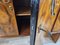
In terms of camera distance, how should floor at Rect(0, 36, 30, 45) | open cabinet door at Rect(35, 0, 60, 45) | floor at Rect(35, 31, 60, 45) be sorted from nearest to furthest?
Answer: open cabinet door at Rect(35, 0, 60, 45) < floor at Rect(35, 31, 60, 45) < floor at Rect(0, 36, 30, 45)

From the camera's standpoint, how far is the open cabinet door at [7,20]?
1396 millimetres

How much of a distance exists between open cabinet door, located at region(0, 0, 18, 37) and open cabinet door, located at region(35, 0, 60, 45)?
0.42m

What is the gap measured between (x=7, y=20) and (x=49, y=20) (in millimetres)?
657

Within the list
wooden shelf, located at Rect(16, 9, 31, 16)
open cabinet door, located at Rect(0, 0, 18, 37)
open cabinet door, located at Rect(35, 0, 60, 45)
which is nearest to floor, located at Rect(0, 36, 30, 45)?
open cabinet door, located at Rect(0, 0, 18, 37)

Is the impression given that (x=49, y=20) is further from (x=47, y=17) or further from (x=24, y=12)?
(x=24, y=12)

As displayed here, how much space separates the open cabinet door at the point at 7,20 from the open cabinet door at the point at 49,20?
1.38 ft

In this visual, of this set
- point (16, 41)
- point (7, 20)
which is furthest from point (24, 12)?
point (16, 41)

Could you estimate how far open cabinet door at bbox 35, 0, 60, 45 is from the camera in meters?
1.03

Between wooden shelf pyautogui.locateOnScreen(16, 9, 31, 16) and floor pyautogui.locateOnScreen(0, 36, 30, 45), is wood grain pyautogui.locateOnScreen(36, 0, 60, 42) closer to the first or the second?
wooden shelf pyautogui.locateOnScreen(16, 9, 31, 16)

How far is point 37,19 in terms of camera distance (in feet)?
3.90

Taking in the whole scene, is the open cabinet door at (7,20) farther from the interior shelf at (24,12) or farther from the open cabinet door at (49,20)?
the open cabinet door at (49,20)

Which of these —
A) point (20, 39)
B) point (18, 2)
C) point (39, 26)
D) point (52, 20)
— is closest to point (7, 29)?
point (20, 39)

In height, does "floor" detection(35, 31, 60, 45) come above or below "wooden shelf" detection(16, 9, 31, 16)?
below

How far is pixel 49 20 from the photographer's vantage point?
1112 millimetres
